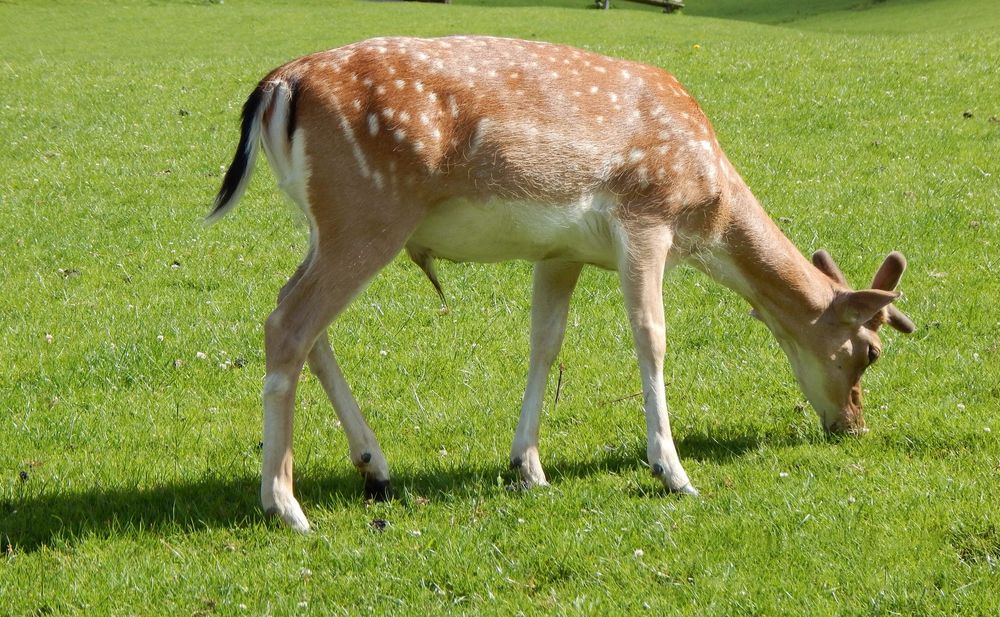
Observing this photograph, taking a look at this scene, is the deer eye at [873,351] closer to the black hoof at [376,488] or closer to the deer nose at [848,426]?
the deer nose at [848,426]

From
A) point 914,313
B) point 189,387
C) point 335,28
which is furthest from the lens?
point 335,28

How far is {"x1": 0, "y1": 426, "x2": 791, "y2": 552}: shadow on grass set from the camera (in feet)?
16.9

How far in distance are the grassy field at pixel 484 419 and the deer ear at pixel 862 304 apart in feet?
2.04

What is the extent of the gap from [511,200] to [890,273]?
7.81ft

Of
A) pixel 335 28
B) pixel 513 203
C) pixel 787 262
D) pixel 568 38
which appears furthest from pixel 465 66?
pixel 335 28

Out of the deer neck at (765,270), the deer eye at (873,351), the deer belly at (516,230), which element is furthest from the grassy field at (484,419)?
the deer belly at (516,230)

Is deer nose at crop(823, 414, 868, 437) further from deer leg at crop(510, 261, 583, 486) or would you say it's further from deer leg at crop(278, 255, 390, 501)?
deer leg at crop(278, 255, 390, 501)

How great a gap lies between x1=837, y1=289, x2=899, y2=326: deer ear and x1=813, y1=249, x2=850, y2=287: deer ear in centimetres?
33

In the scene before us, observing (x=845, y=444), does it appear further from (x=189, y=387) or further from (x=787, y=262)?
(x=189, y=387)

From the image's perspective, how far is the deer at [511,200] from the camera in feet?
16.7

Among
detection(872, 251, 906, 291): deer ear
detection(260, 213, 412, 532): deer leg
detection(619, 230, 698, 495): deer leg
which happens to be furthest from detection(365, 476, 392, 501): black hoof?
detection(872, 251, 906, 291): deer ear

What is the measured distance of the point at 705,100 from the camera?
1484 centimetres

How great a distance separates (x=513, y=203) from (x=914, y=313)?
3851 millimetres

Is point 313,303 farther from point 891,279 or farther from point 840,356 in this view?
point 891,279
